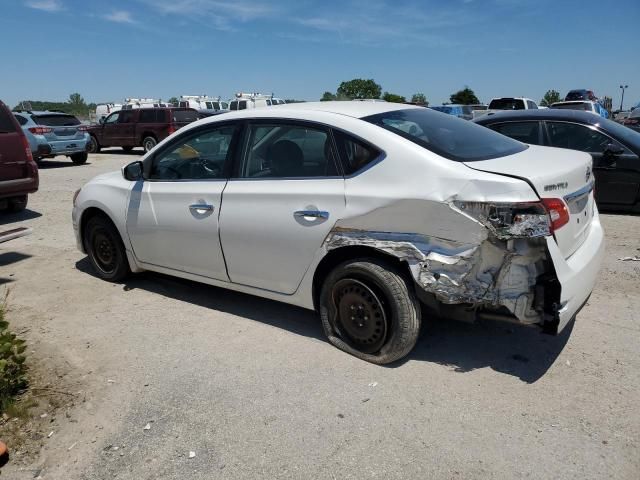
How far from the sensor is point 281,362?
3.65 meters

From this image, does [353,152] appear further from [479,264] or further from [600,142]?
[600,142]

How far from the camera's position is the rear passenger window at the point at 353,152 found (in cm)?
343

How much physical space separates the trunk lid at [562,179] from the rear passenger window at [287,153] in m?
1.03

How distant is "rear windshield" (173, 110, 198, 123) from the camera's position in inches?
739

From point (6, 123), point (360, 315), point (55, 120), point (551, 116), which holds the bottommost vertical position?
point (360, 315)

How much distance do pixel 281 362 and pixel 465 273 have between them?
4.73 feet

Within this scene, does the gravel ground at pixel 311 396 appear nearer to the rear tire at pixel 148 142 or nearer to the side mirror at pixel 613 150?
the side mirror at pixel 613 150

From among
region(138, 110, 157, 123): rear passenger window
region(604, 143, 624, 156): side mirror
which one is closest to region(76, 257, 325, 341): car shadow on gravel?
region(604, 143, 624, 156): side mirror

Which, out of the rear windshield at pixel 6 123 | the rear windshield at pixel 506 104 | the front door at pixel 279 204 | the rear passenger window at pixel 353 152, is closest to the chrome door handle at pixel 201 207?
the front door at pixel 279 204

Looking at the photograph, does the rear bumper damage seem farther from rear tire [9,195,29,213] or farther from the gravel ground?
rear tire [9,195,29,213]

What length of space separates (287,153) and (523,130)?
5348mm

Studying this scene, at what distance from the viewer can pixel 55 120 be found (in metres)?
15.9

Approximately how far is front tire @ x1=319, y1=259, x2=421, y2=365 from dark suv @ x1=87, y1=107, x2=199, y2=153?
52.5 feet

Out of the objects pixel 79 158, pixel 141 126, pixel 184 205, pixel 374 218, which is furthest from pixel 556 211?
pixel 141 126
